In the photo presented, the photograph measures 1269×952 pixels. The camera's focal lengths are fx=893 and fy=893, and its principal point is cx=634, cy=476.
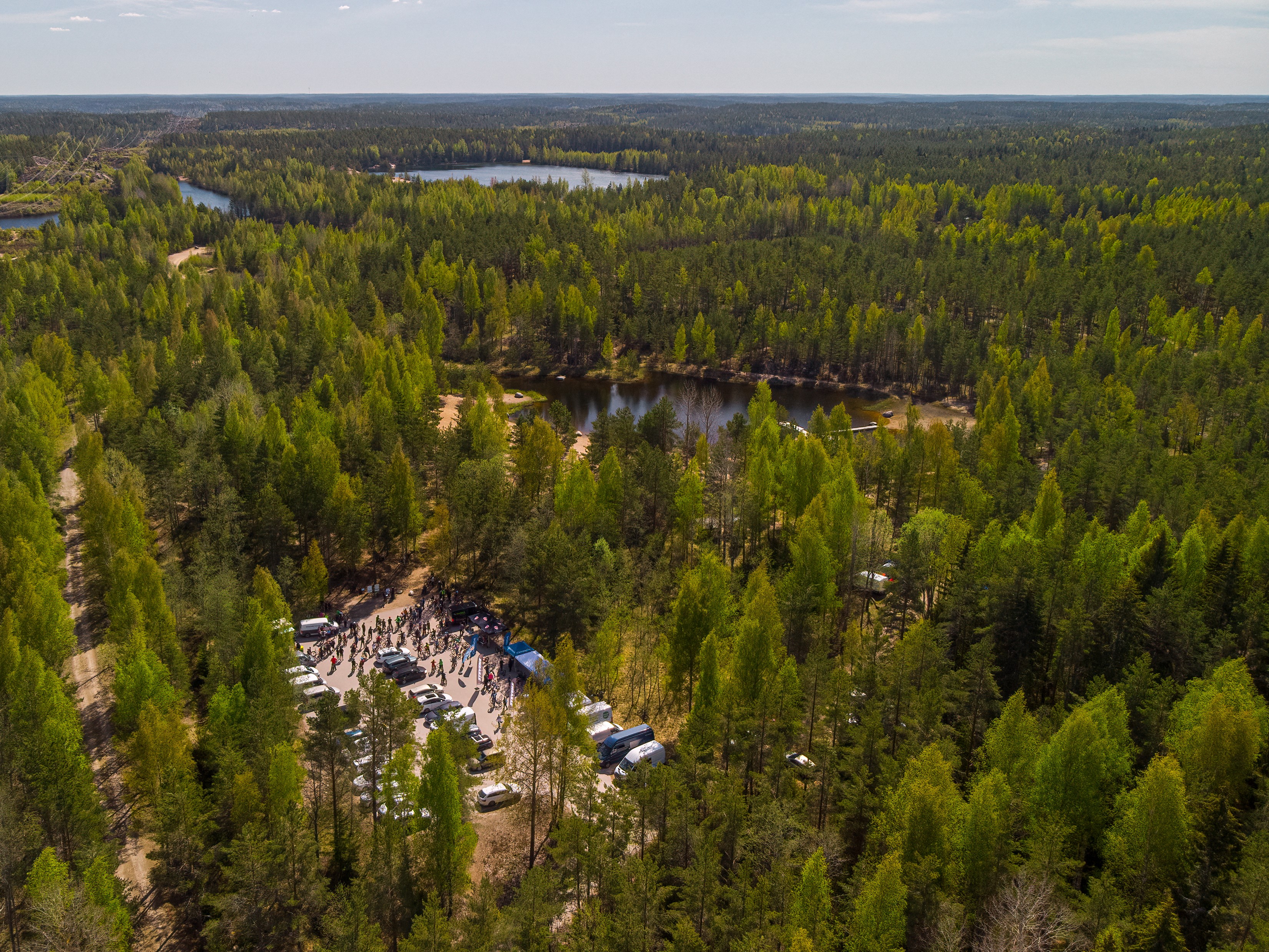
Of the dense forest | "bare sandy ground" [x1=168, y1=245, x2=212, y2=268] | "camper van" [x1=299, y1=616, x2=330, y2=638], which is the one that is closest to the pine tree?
the dense forest

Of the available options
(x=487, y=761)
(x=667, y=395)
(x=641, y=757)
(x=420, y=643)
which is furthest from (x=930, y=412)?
(x=487, y=761)

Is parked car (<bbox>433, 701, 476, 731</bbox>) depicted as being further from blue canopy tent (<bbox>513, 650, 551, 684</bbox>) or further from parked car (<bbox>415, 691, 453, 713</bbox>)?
blue canopy tent (<bbox>513, 650, 551, 684</bbox>)

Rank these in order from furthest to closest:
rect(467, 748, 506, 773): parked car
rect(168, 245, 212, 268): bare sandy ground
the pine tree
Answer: rect(168, 245, 212, 268): bare sandy ground → rect(467, 748, 506, 773): parked car → the pine tree

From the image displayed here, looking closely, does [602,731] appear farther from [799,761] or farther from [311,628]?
[311,628]

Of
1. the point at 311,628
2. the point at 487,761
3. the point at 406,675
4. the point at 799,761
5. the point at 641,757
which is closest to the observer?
the point at 799,761

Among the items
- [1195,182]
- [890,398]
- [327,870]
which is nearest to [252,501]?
[327,870]
